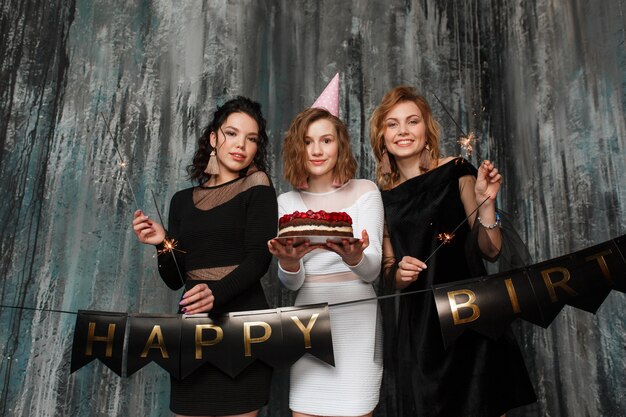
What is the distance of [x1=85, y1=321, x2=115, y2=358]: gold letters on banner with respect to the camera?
5.50 feet

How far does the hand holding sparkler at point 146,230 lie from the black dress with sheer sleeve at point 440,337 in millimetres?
741

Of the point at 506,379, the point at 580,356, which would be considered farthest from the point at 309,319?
the point at 580,356

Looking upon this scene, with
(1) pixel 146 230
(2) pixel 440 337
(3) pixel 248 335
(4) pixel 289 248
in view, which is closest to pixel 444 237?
(2) pixel 440 337

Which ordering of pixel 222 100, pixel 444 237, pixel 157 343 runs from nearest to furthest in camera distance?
pixel 157 343
pixel 444 237
pixel 222 100

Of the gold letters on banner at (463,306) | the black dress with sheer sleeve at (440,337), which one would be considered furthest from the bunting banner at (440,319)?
the black dress with sheer sleeve at (440,337)

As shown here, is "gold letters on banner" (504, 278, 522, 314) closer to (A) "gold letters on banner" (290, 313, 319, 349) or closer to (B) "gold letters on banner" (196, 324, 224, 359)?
(A) "gold letters on banner" (290, 313, 319, 349)

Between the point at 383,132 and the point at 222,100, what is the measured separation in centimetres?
127

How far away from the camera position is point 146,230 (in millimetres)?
1729

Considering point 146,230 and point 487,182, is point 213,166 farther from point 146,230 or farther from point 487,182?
point 487,182

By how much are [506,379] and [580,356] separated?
845mm

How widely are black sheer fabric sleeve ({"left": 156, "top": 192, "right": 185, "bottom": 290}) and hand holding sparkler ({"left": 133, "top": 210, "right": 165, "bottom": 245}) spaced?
0.09 ft

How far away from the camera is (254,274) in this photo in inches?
64.4

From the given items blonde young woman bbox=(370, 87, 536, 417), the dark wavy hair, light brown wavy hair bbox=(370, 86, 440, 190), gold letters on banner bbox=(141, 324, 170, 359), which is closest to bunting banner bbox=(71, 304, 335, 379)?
gold letters on banner bbox=(141, 324, 170, 359)

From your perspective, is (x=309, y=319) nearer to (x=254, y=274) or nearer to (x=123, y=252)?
(x=254, y=274)
